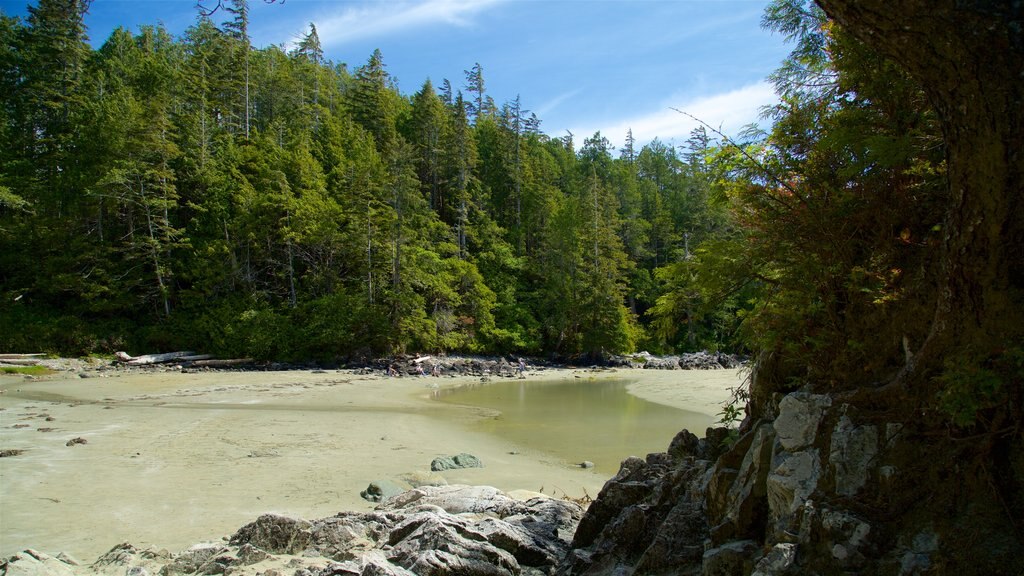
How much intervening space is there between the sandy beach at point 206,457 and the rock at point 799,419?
40.2 inches

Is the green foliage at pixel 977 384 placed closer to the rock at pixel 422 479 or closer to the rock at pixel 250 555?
the rock at pixel 250 555

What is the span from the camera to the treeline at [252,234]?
2756 centimetres

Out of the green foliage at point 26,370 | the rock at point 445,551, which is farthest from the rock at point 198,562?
the green foliage at point 26,370

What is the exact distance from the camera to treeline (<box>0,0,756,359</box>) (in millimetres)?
27562

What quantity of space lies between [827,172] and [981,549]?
2.73 metres

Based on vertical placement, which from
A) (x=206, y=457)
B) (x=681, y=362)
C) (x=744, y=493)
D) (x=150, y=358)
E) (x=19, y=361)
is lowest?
(x=681, y=362)

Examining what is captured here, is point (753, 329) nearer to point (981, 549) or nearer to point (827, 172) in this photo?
point (827, 172)

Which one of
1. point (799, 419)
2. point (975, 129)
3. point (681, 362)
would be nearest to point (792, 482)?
point (799, 419)

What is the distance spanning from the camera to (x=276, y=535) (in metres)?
5.08

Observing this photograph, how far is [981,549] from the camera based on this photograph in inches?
94.1

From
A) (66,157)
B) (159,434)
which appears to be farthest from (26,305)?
(159,434)

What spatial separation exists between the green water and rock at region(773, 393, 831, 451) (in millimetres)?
6043

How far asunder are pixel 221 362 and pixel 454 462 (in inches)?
820

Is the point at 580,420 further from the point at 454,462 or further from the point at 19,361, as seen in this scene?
the point at 19,361
